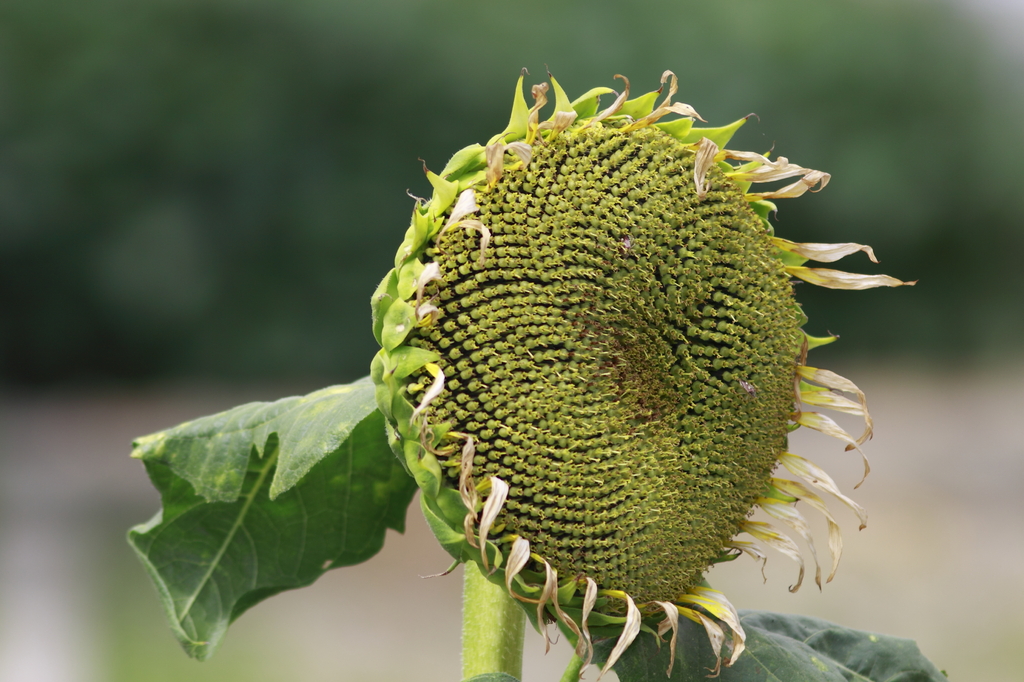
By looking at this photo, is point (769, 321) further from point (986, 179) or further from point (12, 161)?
point (986, 179)

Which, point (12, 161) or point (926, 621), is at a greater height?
point (12, 161)

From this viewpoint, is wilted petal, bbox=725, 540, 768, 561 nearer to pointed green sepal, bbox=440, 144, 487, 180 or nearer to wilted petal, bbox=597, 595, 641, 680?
wilted petal, bbox=597, 595, 641, 680

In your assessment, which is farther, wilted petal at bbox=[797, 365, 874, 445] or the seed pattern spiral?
wilted petal at bbox=[797, 365, 874, 445]

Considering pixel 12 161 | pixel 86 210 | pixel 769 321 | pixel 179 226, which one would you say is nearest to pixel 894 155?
pixel 179 226

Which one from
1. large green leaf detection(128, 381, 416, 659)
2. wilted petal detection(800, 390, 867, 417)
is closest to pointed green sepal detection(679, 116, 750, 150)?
wilted petal detection(800, 390, 867, 417)

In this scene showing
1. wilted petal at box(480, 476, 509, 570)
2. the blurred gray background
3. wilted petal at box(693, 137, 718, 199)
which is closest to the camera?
wilted petal at box(480, 476, 509, 570)

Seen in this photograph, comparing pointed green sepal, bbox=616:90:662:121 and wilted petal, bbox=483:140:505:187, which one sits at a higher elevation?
pointed green sepal, bbox=616:90:662:121
